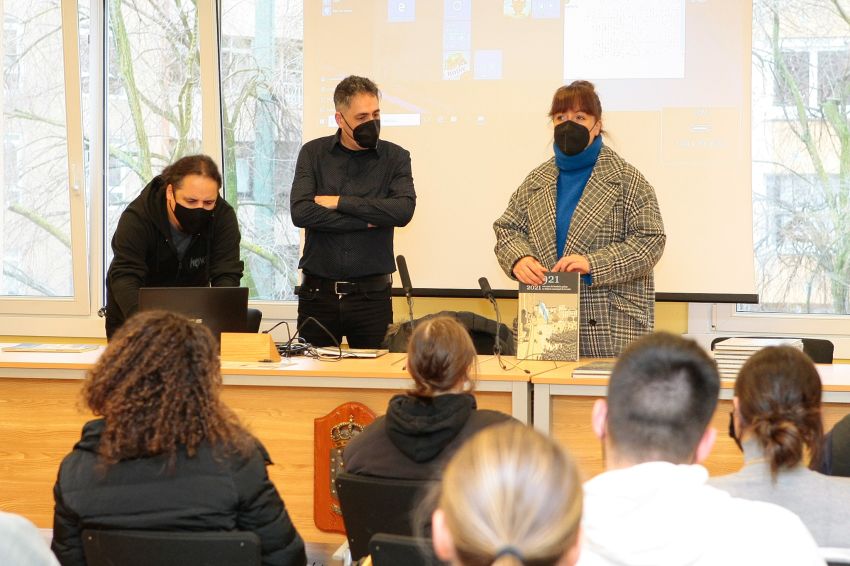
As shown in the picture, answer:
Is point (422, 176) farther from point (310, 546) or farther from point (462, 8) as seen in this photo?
point (310, 546)

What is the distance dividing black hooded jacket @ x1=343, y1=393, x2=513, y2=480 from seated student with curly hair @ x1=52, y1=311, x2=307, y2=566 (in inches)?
13.3

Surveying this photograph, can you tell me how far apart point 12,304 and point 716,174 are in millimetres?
4189

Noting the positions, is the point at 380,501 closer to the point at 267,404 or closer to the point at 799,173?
the point at 267,404

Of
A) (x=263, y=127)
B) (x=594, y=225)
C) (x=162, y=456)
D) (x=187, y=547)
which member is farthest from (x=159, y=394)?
(x=263, y=127)

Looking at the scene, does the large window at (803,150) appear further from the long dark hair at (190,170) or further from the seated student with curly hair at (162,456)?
the seated student with curly hair at (162,456)

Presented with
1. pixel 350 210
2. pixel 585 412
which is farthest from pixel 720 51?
pixel 585 412

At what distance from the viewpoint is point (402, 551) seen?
68.1 inches

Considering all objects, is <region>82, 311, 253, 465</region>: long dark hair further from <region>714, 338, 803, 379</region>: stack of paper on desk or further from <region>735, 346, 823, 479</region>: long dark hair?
<region>714, 338, 803, 379</region>: stack of paper on desk

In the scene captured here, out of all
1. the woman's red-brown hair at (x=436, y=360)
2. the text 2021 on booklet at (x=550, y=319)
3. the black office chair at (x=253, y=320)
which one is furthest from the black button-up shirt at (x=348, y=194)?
the woman's red-brown hair at (x=436, y=360)

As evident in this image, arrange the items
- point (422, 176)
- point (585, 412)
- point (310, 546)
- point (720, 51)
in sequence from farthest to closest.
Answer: point (422, 176) < point (720, 51) < point (310, 546) < point (585, 412)

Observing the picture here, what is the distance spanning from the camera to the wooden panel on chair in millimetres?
3240

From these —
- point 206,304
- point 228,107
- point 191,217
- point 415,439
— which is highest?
point 228,107

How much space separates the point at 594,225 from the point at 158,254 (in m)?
1.79

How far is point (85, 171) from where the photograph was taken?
229 inches
